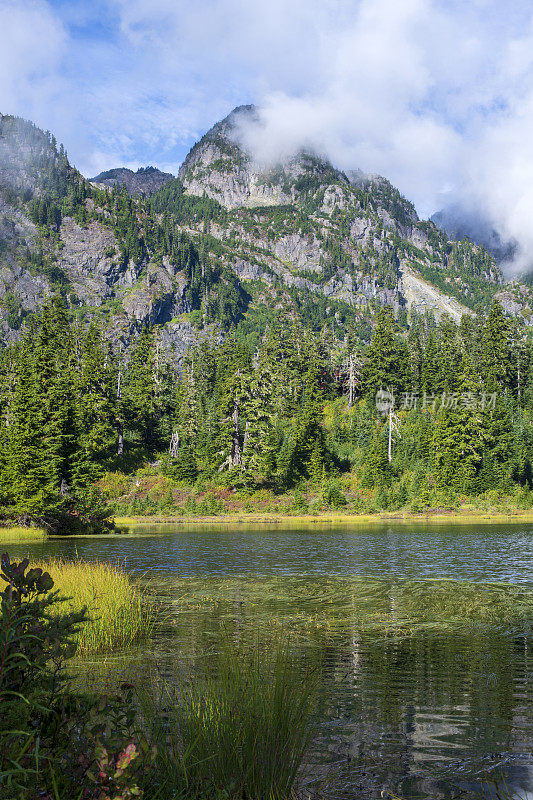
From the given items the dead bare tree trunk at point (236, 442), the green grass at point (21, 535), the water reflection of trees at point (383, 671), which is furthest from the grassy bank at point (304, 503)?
the water reflection of trees at point (383, 671)

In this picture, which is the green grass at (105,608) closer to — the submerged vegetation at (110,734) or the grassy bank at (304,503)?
the submerged vegetation at (110,734)

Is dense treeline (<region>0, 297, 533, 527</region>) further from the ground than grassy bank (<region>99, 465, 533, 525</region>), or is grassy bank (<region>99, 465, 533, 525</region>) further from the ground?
dense treeline (<region>0, 297, 533, 527</region>)

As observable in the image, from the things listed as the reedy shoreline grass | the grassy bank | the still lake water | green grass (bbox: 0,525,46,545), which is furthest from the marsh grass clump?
the grassy bank

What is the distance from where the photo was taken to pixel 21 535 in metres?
41.0

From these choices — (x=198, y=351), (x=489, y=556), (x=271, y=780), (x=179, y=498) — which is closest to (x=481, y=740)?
(x=271, y=780)

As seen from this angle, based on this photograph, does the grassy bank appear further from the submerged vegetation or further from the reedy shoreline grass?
the submerged vegetation

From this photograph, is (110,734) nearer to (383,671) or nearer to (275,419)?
(383,671)

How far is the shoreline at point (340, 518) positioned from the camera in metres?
58.8

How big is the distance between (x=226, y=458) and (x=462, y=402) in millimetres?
31392

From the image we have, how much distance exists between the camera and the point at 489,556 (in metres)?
29.8

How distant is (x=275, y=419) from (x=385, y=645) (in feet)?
226

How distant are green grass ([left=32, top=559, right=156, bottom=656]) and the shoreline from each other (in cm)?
4339

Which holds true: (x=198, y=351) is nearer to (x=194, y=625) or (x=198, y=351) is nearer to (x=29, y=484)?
(x=29, y=484)

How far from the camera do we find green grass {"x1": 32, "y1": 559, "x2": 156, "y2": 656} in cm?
1257
